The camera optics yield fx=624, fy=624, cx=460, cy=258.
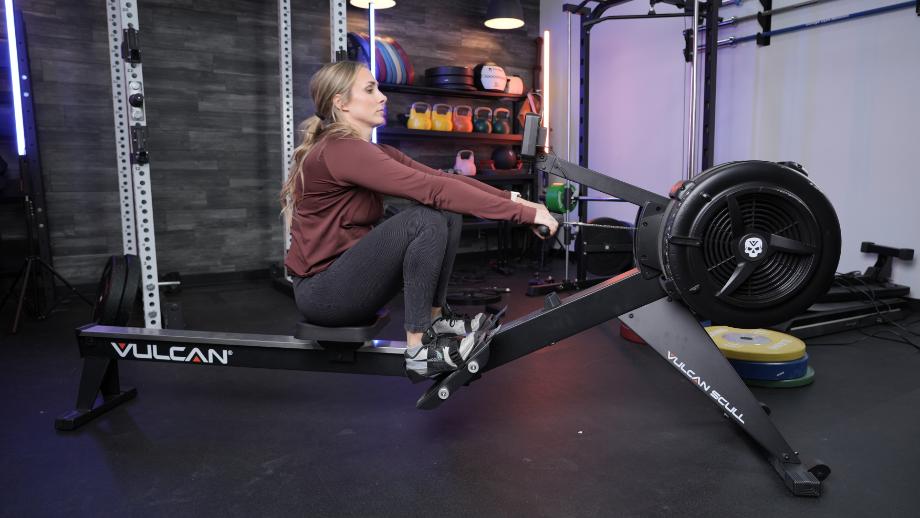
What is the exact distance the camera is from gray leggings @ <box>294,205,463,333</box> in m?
1.69

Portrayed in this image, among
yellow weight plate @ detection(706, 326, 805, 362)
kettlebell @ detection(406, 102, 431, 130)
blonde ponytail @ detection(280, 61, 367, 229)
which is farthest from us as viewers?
kettlebell @ detection(406, 102, 431, 130)

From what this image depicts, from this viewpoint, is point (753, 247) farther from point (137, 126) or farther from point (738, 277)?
point (137, 126)

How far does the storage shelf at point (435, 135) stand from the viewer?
510 cm

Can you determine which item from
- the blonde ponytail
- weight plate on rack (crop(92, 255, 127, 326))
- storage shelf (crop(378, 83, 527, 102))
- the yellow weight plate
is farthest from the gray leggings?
storage shelf (crop(378, 83, 527, 102))

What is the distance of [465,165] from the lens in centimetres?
541

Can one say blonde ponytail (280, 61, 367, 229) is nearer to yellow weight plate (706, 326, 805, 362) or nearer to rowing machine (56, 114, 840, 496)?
rowing machine (56, 114, 840, 496)

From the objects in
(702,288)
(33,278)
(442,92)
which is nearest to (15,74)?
(33,278)

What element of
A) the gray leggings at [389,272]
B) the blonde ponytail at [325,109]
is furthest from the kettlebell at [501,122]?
the gray leggings at [389,272]

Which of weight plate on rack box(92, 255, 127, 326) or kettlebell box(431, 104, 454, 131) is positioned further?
kettlebell box(431, 104, 454, 131)

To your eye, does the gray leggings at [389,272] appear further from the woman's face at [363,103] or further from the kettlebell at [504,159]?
the kettlebell at [504,159]

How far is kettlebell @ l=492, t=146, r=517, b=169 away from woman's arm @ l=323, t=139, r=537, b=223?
4.03 m

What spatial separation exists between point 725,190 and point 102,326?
203cm

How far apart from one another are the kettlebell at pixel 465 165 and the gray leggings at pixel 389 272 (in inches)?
143

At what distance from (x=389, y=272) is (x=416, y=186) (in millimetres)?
256
